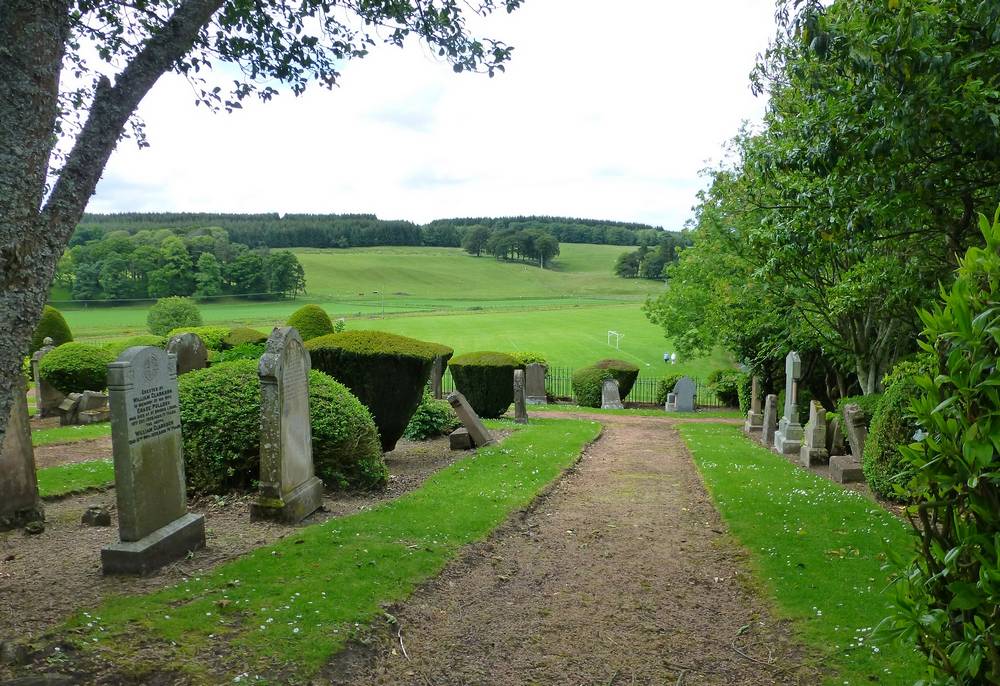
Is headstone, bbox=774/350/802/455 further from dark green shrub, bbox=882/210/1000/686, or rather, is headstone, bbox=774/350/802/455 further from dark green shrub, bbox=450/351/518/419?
dark green shrub, bbox=882/210/1000/686

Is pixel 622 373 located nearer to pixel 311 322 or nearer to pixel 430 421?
pixel 311 322

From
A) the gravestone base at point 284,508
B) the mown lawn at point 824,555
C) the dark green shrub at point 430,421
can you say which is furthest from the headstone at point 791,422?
the gravestone base at point 284,508

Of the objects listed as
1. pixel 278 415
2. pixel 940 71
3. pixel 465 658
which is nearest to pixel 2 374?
pixel 465 658

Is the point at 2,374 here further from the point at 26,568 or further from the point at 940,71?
the point at 940,71

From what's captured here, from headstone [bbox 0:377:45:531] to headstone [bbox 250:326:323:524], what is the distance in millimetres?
2375

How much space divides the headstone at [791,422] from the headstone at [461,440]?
740 centimetres

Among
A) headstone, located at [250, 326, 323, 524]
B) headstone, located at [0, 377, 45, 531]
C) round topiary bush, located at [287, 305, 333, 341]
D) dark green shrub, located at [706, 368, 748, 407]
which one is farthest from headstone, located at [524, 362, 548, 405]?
headstone, located at [0, 377, 45, 531]

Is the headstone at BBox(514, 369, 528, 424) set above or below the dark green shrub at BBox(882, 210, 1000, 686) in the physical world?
below

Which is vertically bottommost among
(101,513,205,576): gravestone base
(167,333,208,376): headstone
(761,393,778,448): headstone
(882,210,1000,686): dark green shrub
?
(761,393,778,448): headstone

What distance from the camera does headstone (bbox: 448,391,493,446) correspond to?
1280cm

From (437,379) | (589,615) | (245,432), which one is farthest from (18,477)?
(437,379)

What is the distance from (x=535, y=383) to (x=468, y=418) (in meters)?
13.7

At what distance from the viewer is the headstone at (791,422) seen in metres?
15.2

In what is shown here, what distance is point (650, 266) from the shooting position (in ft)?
316
